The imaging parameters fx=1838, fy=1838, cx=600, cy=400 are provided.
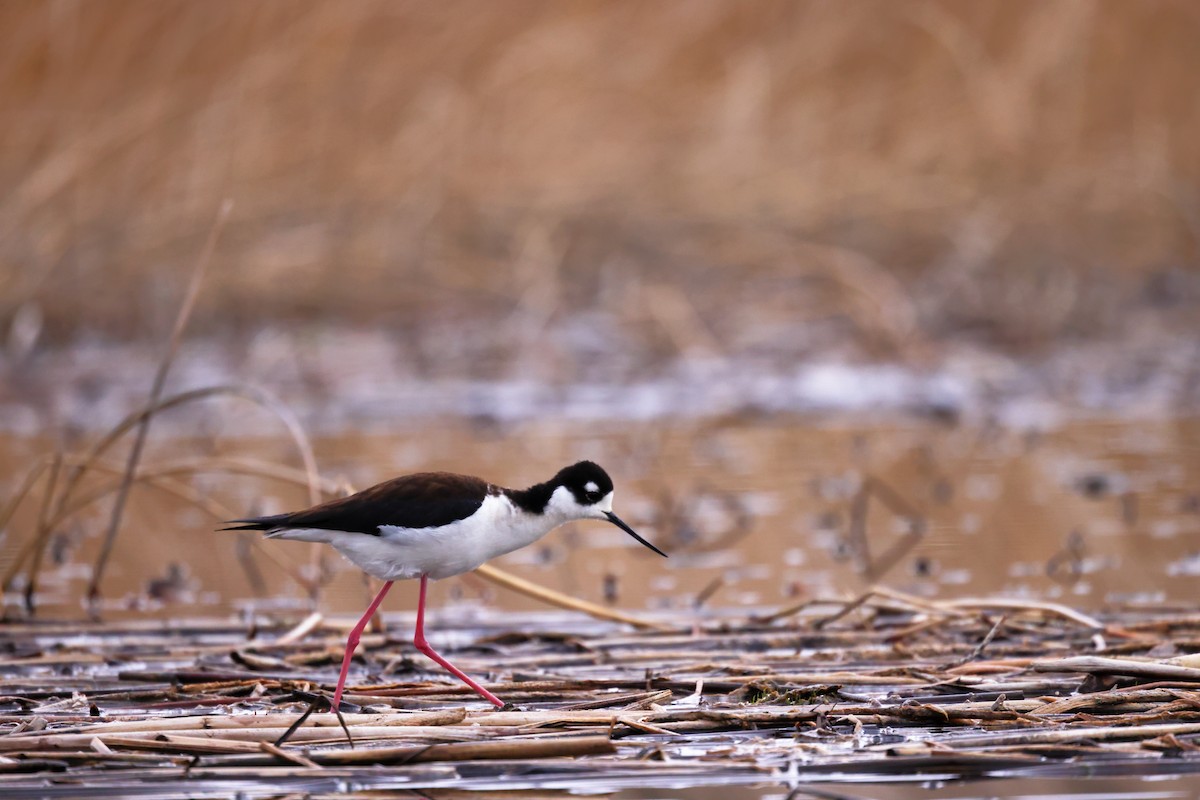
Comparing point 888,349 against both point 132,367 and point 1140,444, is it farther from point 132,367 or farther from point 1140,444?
point 132,367

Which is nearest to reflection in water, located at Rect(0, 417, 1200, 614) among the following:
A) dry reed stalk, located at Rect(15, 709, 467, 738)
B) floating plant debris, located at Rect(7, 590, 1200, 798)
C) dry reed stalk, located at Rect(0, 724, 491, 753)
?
floating plant debris, located at Rect(7, 590, 1200, 798)

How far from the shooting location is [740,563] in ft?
24.4

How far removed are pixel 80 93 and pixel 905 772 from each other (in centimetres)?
1143

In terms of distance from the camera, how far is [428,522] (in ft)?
16.1

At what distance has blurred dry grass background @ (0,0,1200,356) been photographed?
1341cm

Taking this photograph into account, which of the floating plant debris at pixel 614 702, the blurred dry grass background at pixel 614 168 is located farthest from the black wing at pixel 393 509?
the blurred dry grass background at pixel 614 168

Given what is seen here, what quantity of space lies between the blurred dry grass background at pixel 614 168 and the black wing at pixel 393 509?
6.98 m

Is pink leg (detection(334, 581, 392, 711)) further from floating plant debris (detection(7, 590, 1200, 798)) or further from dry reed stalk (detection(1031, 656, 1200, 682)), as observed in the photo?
dry reed stalk (detection(1031, 656, 1200, 682))

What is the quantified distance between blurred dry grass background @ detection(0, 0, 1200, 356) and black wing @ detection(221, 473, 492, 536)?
698 cm

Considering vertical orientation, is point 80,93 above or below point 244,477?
above

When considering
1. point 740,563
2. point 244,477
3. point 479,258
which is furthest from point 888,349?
point 740,563

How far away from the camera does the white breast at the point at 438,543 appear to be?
492 cm

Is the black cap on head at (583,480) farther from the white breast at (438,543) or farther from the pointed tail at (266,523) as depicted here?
the pointed tail at (266,523)

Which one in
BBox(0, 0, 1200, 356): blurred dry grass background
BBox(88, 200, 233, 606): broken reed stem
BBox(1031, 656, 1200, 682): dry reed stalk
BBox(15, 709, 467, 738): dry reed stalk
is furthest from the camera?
BBox(0, 0, 1200, 356): blurred dry grass background
